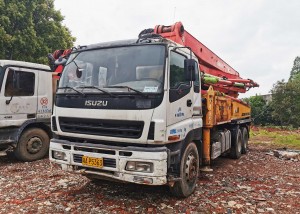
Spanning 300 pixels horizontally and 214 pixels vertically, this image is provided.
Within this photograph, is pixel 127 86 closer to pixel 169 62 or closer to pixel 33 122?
pixel 169 62

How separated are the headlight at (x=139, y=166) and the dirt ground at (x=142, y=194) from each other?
74cm

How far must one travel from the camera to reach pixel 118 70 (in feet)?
13.6

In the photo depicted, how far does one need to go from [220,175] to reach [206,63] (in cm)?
273

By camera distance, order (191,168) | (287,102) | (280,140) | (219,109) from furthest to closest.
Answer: (287,102) < (280,140) < (219,109) < (191,168)

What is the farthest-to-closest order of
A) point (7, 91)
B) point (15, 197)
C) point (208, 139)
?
point (7, 91) < point (208, 139) < point (15, 197)

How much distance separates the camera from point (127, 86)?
3.93 meters

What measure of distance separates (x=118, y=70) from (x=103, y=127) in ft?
3.01

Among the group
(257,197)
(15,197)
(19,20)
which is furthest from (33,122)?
(19,20)

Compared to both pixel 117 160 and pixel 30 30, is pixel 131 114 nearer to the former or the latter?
pixel 117 160

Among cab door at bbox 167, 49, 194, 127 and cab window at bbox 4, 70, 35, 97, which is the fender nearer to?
cab window at bbox 4, 70, 35, 97

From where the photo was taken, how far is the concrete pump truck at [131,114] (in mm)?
3725

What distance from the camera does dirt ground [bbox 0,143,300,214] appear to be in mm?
4121

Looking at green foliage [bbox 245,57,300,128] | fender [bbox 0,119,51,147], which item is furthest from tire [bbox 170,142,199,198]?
green foliage [bbox 245,57,300,128]

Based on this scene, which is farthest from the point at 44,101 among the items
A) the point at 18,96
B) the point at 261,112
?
the point at 261,112
